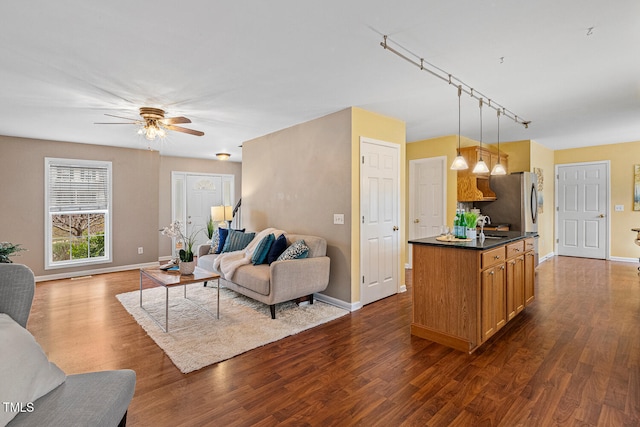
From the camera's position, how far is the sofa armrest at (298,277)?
11.2ft

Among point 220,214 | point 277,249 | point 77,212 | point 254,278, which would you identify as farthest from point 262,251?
point 77,212

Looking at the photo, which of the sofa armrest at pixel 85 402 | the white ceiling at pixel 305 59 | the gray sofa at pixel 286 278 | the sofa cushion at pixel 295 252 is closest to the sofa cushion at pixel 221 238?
the gray sofa at pixel 286 278

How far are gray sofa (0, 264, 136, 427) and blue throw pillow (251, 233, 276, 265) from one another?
2461mm

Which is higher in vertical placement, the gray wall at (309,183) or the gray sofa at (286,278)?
the gray wall at (309,183)

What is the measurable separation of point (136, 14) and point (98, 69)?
3.52ft

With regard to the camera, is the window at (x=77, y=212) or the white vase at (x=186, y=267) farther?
the window at (x=77, y=212)

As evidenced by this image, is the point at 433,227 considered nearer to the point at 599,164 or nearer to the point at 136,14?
the point at 599,164

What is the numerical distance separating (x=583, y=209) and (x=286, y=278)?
7180 mm

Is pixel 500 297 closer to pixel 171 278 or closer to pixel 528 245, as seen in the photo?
pixel 528 245

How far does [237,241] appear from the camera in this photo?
480cm

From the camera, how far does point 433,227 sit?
5.67 metres

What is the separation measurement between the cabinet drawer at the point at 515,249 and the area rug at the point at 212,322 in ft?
6.13

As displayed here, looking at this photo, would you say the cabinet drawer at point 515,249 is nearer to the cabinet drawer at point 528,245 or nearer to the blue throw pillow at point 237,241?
the cabinet drawer at point 528,245

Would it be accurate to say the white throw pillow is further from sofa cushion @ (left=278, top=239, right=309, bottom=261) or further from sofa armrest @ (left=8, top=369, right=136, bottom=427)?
sofa cushion @ (left=278, top=239, right=309, bottom=261)
